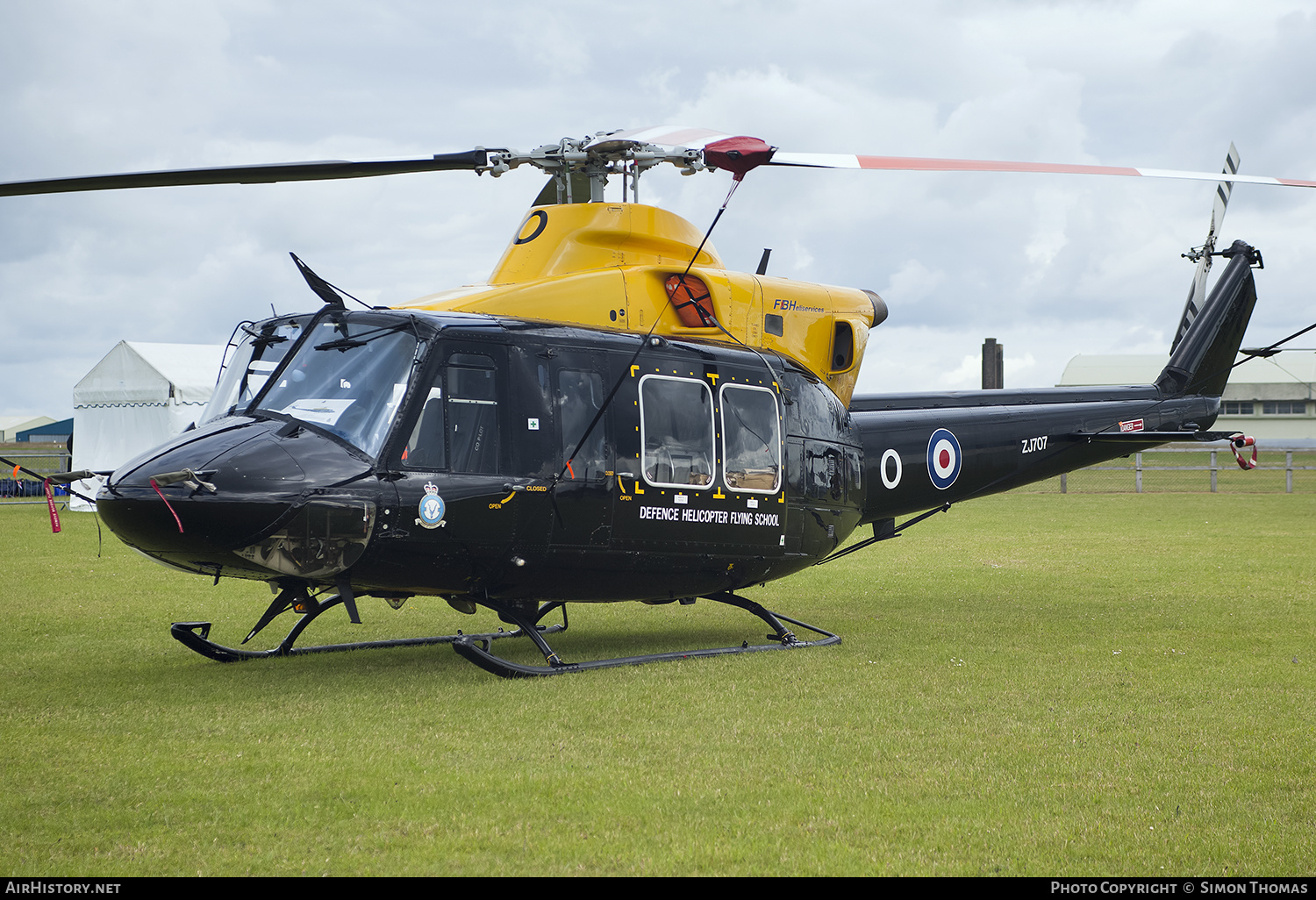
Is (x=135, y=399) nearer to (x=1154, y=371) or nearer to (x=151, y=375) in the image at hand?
(x=151, y=375)

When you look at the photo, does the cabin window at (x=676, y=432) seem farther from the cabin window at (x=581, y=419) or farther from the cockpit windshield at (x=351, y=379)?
the cockpit windshield at (x=351, y=379)

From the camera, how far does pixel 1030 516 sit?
25.6 meters

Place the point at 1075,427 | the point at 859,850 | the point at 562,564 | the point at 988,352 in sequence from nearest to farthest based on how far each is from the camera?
the point at 859,850 → the point at 562,564 → the point at 1075,427 → the point at 988,352

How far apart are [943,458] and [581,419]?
14.2 ft

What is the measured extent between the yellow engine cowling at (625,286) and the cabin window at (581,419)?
1.83ft

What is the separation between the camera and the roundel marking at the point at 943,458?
1099cm

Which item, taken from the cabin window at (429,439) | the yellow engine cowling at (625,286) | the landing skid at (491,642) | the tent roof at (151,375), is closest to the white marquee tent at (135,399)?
the tent roof at (151,375)

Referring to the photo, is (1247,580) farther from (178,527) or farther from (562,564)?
(178,527)

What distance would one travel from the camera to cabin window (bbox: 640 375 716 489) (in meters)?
8.72

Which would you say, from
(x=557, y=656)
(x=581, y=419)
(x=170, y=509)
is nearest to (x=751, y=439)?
(x=581, y=419)

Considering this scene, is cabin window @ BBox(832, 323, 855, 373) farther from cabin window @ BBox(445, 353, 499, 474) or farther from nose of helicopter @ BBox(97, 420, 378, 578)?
nose of helicopter @ BBox(97, 420, 378, 578)

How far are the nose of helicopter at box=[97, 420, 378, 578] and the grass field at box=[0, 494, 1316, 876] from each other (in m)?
1.03
